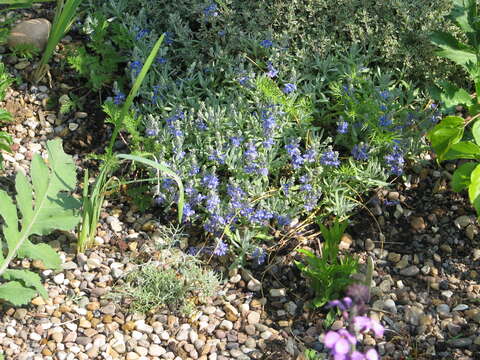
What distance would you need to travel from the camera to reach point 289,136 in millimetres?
4129

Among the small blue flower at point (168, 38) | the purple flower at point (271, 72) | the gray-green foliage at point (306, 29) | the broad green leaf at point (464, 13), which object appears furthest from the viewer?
the small blue flower at point (168, 38)

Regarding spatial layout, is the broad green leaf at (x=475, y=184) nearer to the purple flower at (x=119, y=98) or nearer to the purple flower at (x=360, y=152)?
the purple flower at (x=360, y=152)

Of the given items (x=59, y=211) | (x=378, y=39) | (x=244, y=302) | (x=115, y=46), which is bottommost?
(x=244, y=302)

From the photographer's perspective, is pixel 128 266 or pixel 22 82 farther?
pixel 22 82

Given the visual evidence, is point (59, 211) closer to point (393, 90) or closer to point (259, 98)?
point (259, 98)

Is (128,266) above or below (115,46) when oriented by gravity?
below

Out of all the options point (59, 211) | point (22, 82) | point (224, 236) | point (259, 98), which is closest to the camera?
point (59, 211)

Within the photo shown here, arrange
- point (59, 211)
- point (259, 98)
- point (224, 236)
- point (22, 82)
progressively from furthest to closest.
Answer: point (22, 82) → point (259, 98) → point (224, 236) → point (59, 211)

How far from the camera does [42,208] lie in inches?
140

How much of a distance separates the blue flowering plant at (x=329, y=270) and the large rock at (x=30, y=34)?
2.25 meters

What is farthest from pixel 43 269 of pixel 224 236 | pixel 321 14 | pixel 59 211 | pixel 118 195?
pixel 321 14

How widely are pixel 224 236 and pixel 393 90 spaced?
4.47 ft

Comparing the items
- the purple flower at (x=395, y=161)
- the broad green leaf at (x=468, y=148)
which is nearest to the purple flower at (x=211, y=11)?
the purple flower at (x=395, y=161)

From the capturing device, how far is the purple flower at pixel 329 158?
12.6 ft
